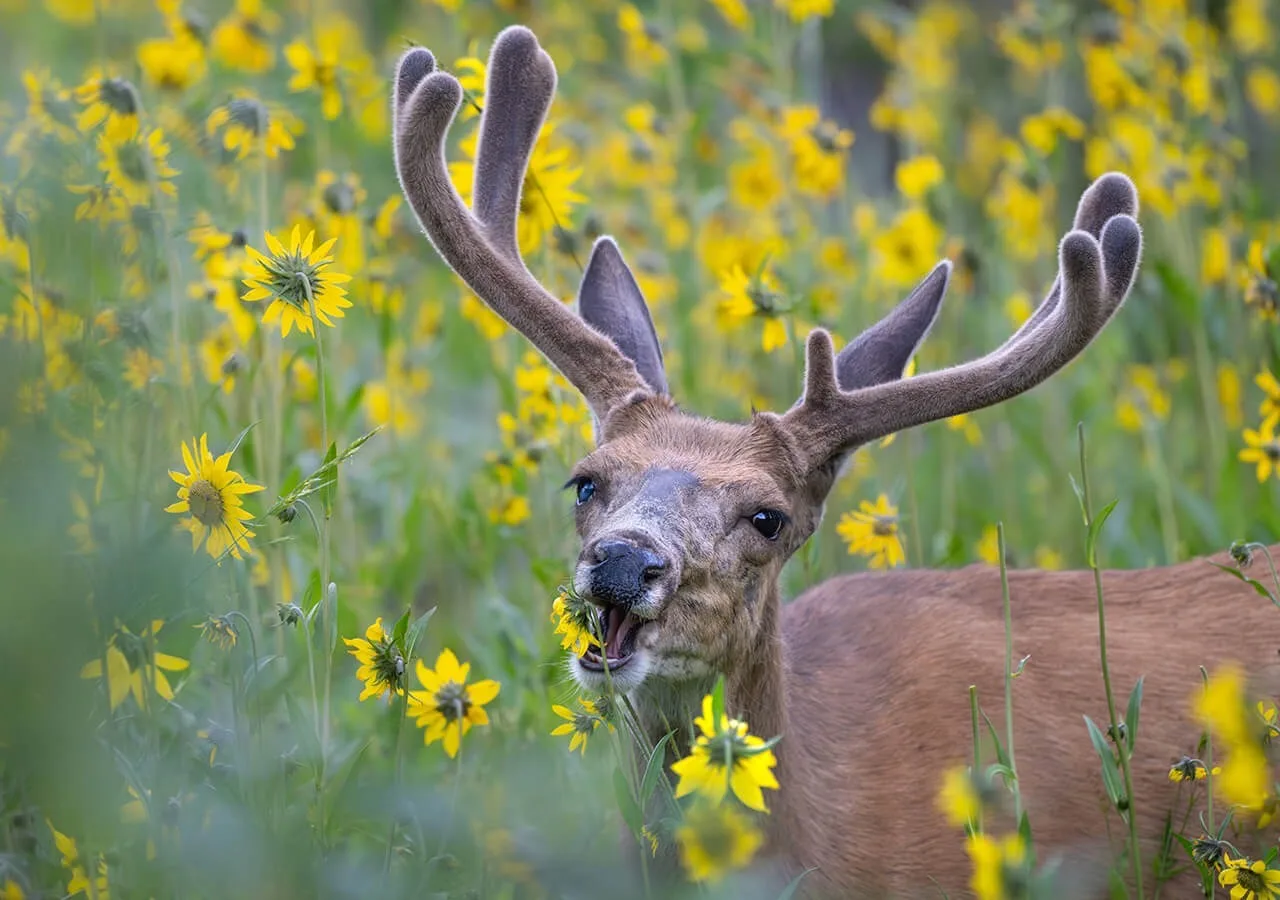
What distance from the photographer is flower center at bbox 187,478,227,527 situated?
3172 mm

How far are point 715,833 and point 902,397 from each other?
1.84 m

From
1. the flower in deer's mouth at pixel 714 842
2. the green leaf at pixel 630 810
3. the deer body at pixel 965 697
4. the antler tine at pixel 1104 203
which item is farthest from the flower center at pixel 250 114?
the flower in deer's mouth at pixel 714 842

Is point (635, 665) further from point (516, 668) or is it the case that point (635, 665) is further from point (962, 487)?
point (962, 487)

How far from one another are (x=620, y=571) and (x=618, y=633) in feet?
0.74

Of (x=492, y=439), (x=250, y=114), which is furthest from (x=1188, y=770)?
(x=492, y=439)

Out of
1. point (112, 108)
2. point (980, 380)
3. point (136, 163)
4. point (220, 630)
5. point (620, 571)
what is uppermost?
point (112, 108)

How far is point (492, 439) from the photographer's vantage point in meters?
7.18

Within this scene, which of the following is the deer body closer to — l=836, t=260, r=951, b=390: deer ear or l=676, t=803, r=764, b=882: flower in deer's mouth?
l=836, t=260, r=951, b=390: deer ear

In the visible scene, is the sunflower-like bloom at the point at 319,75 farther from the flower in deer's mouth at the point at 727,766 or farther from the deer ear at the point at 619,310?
the flower in deer's mouth at the point at 727,766

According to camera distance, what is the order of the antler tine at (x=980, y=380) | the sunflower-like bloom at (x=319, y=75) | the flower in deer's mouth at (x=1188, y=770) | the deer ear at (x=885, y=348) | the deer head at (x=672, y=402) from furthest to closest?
the sunflower-like bloom at (x=319, y=75), the deer ear at (x=885, y=348), the antler tine at (x=980, y=380), the deer head at (x=672, y=402), the flower in deer's mouth at (x=1188, y=770)

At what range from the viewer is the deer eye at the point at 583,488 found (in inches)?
158

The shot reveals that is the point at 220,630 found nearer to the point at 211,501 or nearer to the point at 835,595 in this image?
the point at 211,501

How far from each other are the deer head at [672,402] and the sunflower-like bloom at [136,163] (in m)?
0.70

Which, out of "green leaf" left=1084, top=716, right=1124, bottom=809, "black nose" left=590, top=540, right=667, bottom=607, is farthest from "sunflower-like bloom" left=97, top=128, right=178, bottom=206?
"green leaf" left=1084, top=716, right=1124, bottom=809
